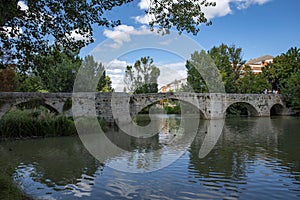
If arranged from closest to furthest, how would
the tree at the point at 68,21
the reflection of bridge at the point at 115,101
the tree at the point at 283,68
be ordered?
the tree at the point at 68,21, the reflection of bridge at the point at 115,101, the tree at the point at 283,68

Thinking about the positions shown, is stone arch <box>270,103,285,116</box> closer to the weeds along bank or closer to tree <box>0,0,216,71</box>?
the weeds along bank

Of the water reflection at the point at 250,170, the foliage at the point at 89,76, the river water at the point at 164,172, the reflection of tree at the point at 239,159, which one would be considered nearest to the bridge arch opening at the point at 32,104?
the foliage at the point at 89,76

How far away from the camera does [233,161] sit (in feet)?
27.3

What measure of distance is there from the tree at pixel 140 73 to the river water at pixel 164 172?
13.3m

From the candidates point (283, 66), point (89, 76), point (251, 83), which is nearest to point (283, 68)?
point (283, 66)

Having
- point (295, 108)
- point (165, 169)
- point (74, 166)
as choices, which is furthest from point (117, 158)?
point (295, 108)

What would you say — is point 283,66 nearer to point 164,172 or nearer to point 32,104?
point 32,104

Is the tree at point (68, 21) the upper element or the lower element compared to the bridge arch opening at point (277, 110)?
upper

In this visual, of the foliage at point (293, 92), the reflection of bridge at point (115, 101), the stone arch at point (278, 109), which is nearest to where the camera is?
the reflection of bridge at point (115, 101)

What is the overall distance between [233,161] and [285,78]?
3468 centimetres

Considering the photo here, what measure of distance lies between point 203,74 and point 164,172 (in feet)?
95.1

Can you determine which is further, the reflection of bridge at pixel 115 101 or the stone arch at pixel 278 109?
the stone arch at pixel 278 109

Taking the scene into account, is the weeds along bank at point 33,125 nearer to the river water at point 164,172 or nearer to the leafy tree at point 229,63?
the river water at point 164,172

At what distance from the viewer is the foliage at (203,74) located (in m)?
34.2
